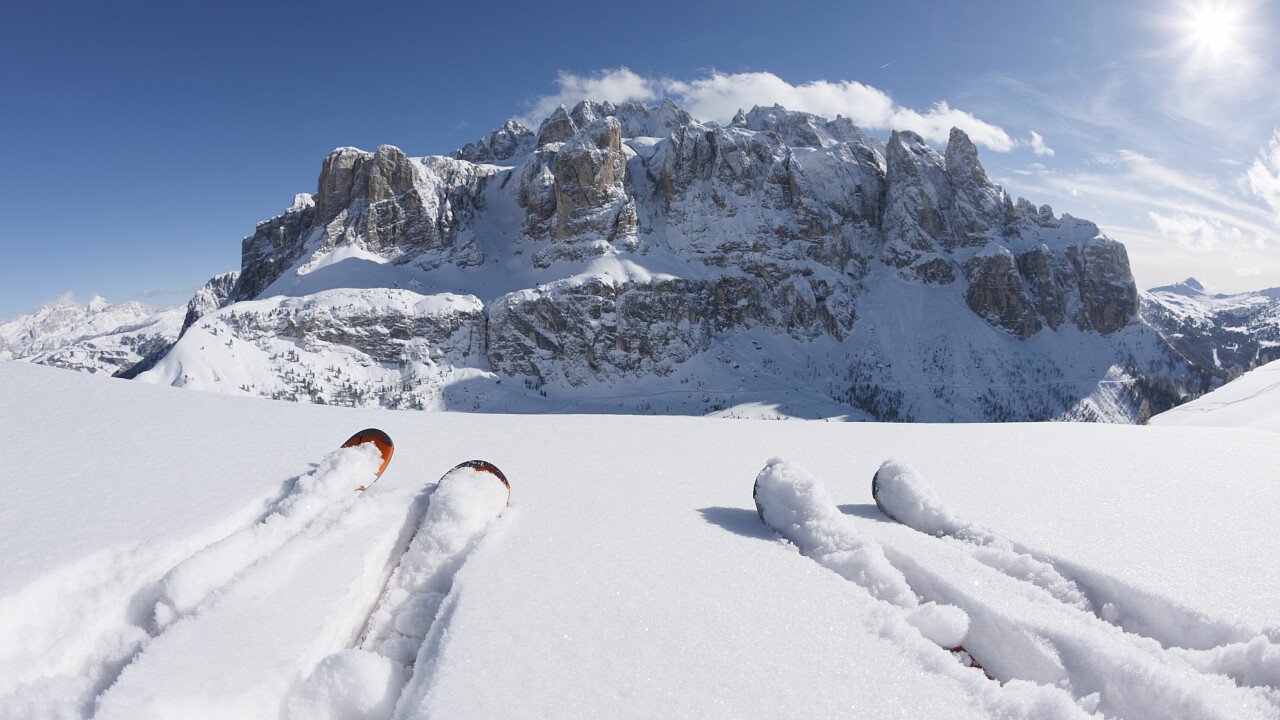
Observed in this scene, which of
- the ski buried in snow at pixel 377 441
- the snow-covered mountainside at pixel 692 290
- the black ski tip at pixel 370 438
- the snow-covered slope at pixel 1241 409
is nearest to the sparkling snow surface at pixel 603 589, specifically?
the ski buried in snow at pixel 377 441

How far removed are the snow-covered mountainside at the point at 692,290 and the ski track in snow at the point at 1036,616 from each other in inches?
3508

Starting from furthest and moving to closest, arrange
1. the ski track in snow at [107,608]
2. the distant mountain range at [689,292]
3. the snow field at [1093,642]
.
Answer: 1. the distant mountain range at [689,292]
2. the snow field at [1093,642]
3. the ski track in snow at [107,608]

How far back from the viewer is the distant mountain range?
338ft

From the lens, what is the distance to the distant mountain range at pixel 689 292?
103000 millimetres

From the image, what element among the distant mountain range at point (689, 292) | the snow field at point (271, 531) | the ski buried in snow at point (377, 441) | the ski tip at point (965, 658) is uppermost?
the distant mountain range at point (689, 292)

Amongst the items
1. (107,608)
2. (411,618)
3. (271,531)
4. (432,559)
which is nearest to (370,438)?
(271,531)

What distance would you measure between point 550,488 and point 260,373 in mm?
104308

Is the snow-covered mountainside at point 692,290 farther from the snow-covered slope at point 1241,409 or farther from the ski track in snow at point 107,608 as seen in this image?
the ski track in snow at point 107,608

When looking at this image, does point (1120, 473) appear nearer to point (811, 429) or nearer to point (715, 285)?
point (811, 429)

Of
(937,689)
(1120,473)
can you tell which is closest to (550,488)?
(937,689)

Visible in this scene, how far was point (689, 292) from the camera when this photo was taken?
12206cm

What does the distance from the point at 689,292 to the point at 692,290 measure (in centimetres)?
102

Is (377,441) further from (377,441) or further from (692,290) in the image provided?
(692,290)

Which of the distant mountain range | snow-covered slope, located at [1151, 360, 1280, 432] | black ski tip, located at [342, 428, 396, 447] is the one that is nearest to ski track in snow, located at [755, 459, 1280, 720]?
black ski tip, located at [342, 428, 396, 447]
